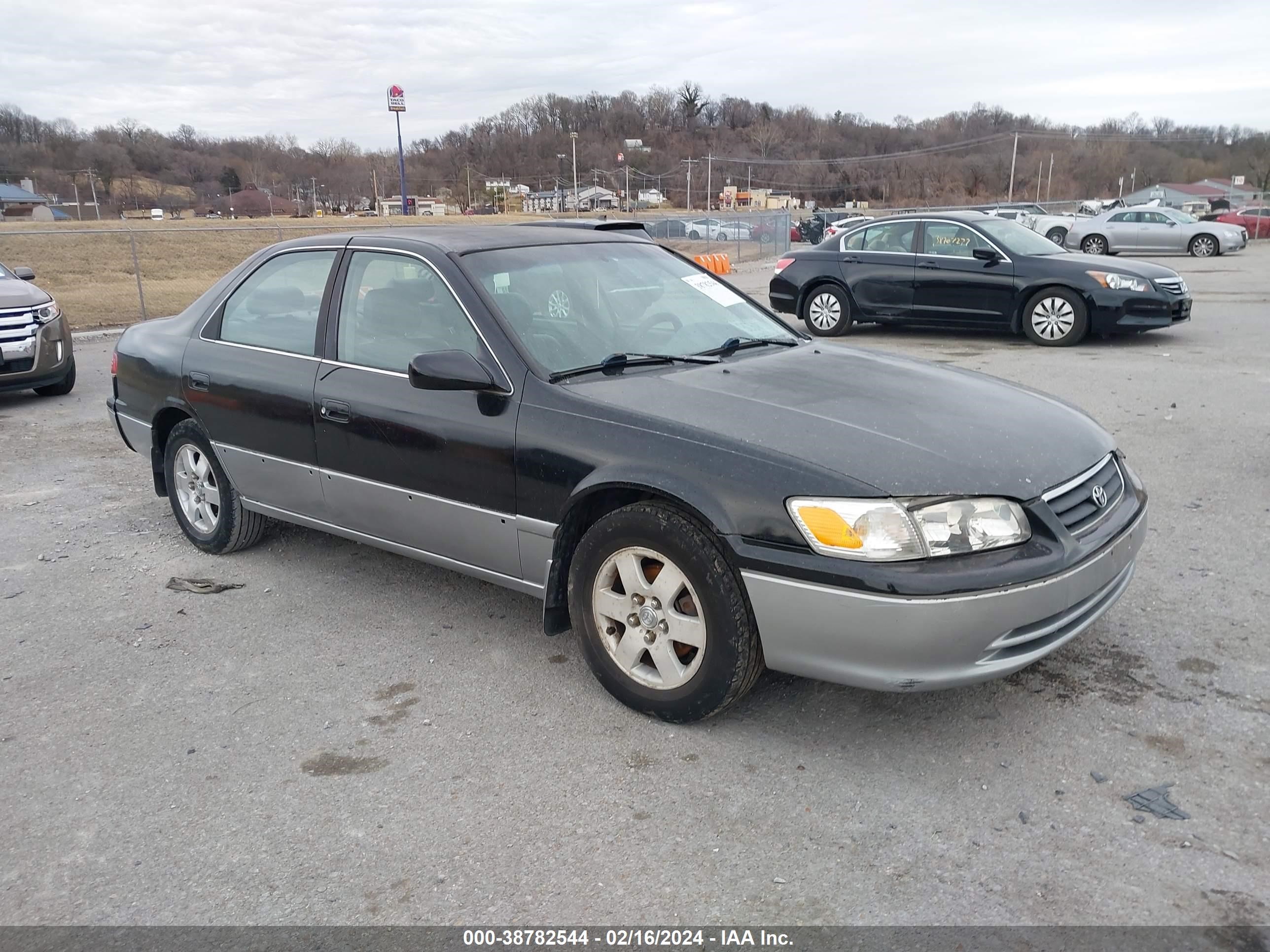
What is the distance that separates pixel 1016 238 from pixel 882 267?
1.60m

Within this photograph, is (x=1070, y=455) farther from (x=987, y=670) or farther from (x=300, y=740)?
(x=300, y=740)

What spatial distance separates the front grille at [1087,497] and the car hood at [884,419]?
4 centimetres

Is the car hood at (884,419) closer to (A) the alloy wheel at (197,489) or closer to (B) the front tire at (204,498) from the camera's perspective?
(B) the front tire at (204,498)

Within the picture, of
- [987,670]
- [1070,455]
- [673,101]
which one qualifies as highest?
[673,101]

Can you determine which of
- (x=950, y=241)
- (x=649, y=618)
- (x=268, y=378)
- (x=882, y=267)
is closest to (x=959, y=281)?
(x=950, y=241)

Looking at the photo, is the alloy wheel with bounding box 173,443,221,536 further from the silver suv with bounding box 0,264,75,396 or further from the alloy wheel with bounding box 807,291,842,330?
the alloy wheel with bounding box 807,291,842,330

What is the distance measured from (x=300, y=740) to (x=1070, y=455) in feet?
9.23

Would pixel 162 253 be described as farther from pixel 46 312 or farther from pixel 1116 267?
pixel 1116 267

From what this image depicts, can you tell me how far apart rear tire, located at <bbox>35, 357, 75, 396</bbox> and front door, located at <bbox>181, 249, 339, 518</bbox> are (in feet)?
20.1

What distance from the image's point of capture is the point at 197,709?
141 inches

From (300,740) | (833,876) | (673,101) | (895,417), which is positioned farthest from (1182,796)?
(673,101)

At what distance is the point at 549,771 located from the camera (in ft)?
10.3

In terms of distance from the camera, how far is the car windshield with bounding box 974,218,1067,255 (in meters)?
11.6

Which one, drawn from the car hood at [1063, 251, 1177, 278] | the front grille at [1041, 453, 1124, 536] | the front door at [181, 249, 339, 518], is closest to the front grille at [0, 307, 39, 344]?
the front door at [181, 249, 339, 518]
